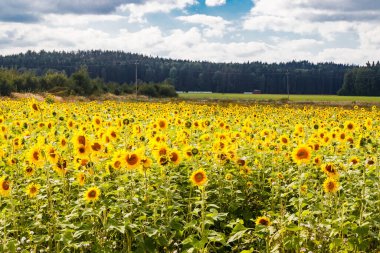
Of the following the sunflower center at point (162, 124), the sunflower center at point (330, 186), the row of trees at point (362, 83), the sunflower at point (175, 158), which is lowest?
the sunflower center at point (330, 186)

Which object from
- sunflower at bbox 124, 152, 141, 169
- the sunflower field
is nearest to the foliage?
the sunflower field

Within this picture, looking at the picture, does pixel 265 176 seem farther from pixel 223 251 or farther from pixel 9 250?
pixel 9 250

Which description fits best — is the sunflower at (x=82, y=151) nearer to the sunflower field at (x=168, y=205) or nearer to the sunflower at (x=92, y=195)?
the sunflower field at (x=168, y=205)

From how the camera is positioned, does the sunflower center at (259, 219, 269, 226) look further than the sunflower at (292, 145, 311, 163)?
No

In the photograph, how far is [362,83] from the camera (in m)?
114

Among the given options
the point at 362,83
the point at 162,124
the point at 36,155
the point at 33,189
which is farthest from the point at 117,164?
the point at 362,83

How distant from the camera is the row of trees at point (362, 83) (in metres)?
114

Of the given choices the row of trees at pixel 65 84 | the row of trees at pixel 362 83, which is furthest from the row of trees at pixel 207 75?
the row of trees at pixel 65 84

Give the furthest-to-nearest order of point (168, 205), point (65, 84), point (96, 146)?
1. point (65, 84)
2. point (96, 146)
3. point (168, 205)

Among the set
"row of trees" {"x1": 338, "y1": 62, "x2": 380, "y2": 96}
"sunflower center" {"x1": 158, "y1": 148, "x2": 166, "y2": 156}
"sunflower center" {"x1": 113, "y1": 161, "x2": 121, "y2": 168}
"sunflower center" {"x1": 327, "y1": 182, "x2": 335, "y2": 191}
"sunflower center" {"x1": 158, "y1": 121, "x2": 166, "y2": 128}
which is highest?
"row of trees" {"x1": 338, "y1": 62, "x2": 380, "y2": 96}

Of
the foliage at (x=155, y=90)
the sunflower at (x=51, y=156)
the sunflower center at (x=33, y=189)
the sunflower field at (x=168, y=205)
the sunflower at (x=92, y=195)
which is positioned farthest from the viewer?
the foliage at (x=155, y=90)

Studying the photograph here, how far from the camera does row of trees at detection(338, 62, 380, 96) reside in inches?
4481

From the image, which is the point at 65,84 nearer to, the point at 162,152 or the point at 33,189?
the point at 33,189

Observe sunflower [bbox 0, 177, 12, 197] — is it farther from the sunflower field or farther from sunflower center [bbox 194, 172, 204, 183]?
sunflower center [bbox 194, 172, 204, 183]
